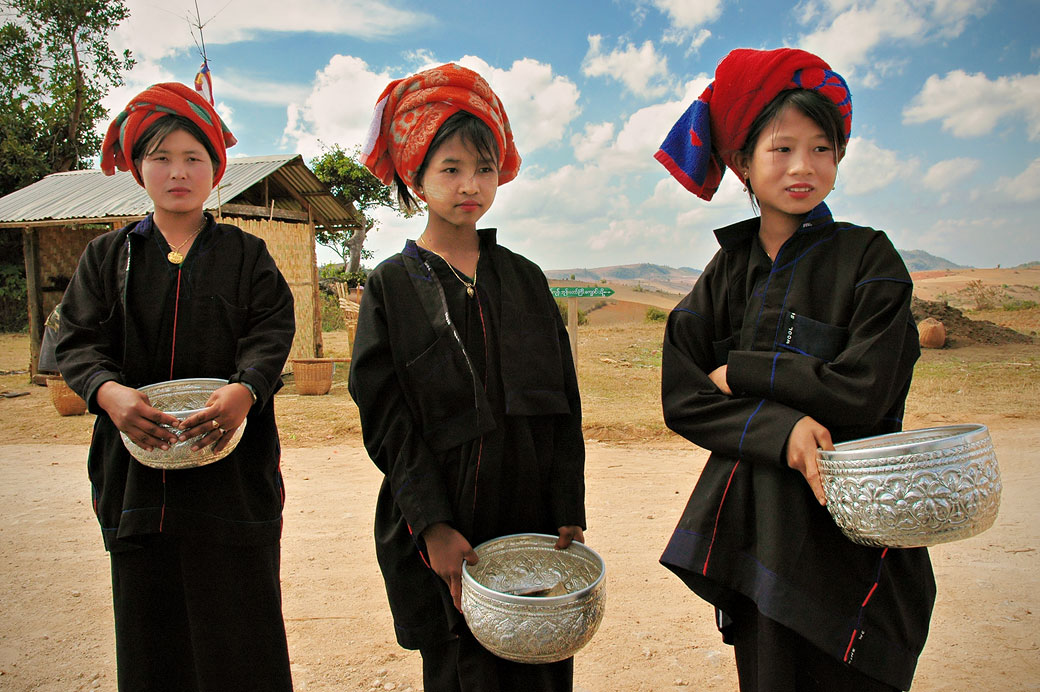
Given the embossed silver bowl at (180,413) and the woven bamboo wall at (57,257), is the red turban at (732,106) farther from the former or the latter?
the woven bamboo wall at (57,257)

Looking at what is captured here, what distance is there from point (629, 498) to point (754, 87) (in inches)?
125

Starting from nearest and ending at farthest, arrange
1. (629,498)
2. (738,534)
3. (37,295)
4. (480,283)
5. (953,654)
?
1. (738,534)
2. (480,283)
3. (953,654)
4. (629,498)
5. (37,295)

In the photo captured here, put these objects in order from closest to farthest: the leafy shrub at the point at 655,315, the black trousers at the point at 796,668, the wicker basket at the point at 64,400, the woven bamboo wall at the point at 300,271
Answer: the black trousers at the point at 796,668
the wicker basket at the point at 64,400
the woven bamboo wall at the point at 300,271
the leafy shrub at the point at 655,315

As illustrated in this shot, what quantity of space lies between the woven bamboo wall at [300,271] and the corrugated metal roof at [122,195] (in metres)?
0.58

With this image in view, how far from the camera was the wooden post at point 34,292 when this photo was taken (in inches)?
403

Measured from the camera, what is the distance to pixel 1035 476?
450cm

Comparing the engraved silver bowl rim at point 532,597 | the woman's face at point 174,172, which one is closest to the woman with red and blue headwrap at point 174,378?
the woman's face at point 174,172

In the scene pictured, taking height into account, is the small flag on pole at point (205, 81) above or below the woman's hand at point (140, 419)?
above

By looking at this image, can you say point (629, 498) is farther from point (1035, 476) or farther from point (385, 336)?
point (385, 336)

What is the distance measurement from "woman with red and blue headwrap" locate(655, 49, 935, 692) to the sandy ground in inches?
41.2

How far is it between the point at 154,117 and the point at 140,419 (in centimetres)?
80

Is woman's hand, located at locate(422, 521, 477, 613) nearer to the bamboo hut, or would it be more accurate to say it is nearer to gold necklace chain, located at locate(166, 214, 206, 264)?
gold necklace chain, located at locate(166, 214, 206, 264)

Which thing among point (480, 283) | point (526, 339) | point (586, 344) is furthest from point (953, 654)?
point (586, 344)

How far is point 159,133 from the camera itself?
1.79 metres
